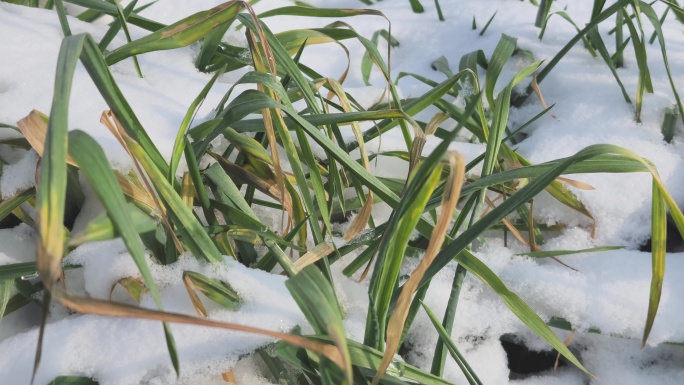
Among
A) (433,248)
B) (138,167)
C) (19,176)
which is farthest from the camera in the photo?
(19,176)

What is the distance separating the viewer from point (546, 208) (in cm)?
113

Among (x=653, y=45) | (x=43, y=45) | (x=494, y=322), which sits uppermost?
(x=43, y=45)

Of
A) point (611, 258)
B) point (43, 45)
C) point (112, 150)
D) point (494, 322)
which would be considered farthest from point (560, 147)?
point (43, 45)

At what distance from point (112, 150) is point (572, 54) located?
40.6 inches

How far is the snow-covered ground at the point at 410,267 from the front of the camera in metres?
0.77

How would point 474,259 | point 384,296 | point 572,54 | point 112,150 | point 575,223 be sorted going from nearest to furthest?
point 384,296
point 474,259
point 112,150
point 575,223
point 572,54

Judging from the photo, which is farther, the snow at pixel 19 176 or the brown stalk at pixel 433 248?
the snow at pixel 19 176

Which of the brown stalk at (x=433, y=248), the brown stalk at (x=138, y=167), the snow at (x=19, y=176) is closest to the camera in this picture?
the brown stalk at (x=433, y=248)

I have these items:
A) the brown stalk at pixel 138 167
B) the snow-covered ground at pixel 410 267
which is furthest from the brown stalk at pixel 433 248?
the brown stalk at pixel 138 167

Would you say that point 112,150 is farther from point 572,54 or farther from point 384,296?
point 572,54

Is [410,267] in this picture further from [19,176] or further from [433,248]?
[19,176]

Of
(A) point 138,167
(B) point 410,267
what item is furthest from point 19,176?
(B) point 410,267

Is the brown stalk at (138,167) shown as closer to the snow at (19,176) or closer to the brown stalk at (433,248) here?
the snow at (19,176)

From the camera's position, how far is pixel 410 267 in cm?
97
